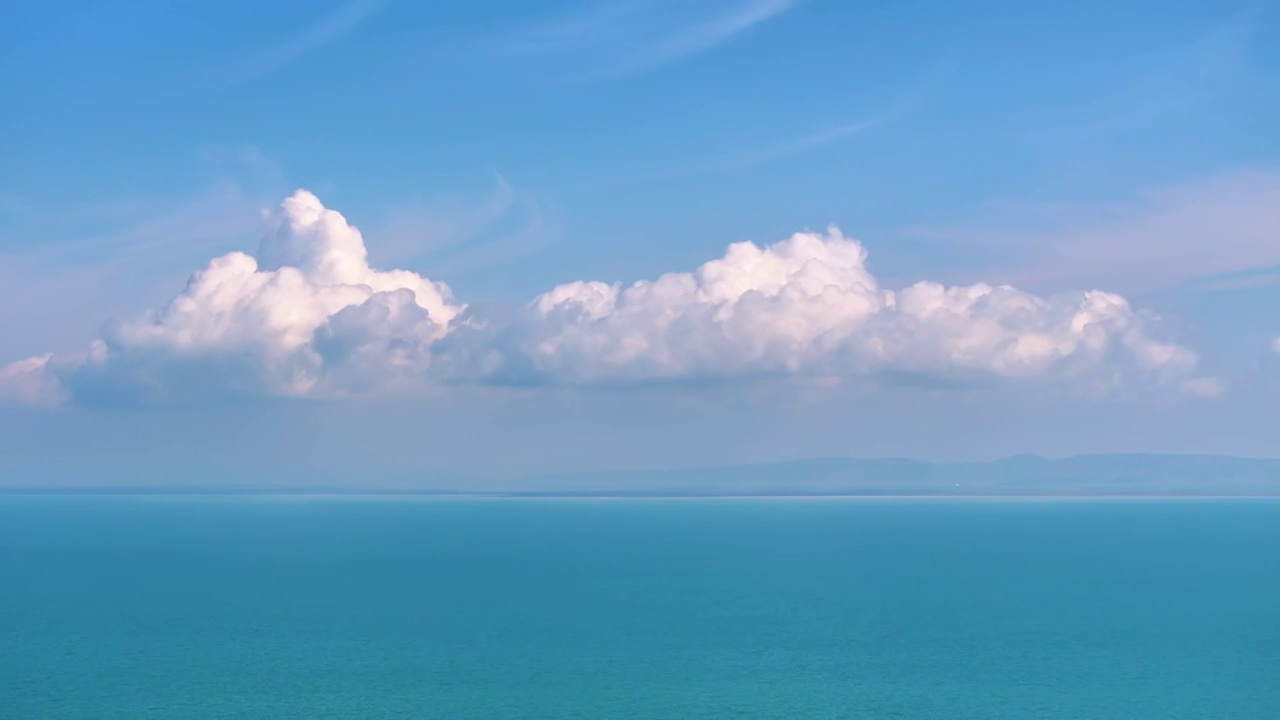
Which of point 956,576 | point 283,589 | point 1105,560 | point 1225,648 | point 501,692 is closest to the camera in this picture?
point 501,692

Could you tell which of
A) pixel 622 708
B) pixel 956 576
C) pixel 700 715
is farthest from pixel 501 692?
pixel 956 576

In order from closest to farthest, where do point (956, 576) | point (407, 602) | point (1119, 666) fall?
point (1119, 666), point (407, 602), point (956, 576)

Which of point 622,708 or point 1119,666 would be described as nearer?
point 622,708

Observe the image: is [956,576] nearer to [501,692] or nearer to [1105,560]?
[1105,560]

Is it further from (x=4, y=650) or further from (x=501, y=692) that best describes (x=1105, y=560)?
(x=4, y=650)

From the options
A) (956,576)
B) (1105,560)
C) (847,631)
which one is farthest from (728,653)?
(1105,560)

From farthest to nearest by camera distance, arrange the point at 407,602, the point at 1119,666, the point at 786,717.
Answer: the point at 407,602 → the point at 1119,666 → the point at 786,717
